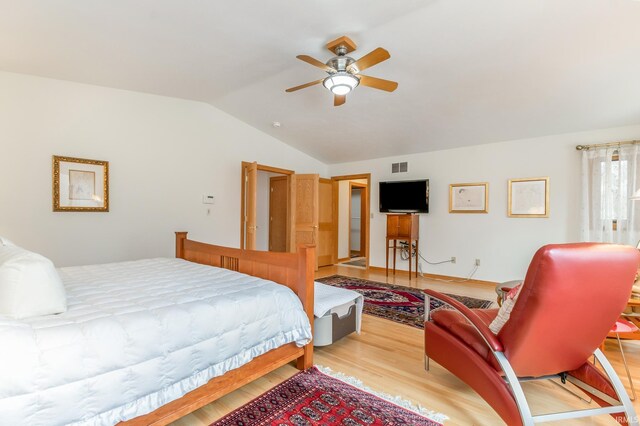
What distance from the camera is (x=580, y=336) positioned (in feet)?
4.87

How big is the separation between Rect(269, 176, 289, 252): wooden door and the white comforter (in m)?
4.37

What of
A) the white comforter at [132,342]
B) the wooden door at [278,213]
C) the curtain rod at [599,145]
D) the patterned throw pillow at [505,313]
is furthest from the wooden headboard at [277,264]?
the curtain rod at [599,145]

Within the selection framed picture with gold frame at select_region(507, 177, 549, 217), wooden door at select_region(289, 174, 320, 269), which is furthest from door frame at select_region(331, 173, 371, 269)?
framed picture with gold frame at select_region(507, 177, 549, 217)

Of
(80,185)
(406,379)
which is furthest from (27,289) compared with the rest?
(80,185)

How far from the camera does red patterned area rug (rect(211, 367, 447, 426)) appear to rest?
1684 mm

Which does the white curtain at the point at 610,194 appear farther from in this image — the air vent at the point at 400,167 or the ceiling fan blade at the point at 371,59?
the ceiling fan blade at the point at 371,59

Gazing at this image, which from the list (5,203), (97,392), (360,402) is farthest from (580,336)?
(5,203)

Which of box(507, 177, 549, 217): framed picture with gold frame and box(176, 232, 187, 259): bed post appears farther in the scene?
box(507, 177, 549, 217): framed picture with gold frame

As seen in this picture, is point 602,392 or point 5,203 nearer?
point 602,392

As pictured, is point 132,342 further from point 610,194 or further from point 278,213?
point 278,213

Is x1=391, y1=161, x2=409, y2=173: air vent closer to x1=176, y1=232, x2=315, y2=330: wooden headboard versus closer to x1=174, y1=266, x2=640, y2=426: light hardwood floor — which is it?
x1=174, y1=266, x2=640, y2=426: light hardwood floor

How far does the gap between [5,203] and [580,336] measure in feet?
15.8

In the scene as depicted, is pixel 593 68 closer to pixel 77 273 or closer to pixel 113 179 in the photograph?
pixel 77 273

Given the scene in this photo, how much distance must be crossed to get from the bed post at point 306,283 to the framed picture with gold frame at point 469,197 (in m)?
3.84
